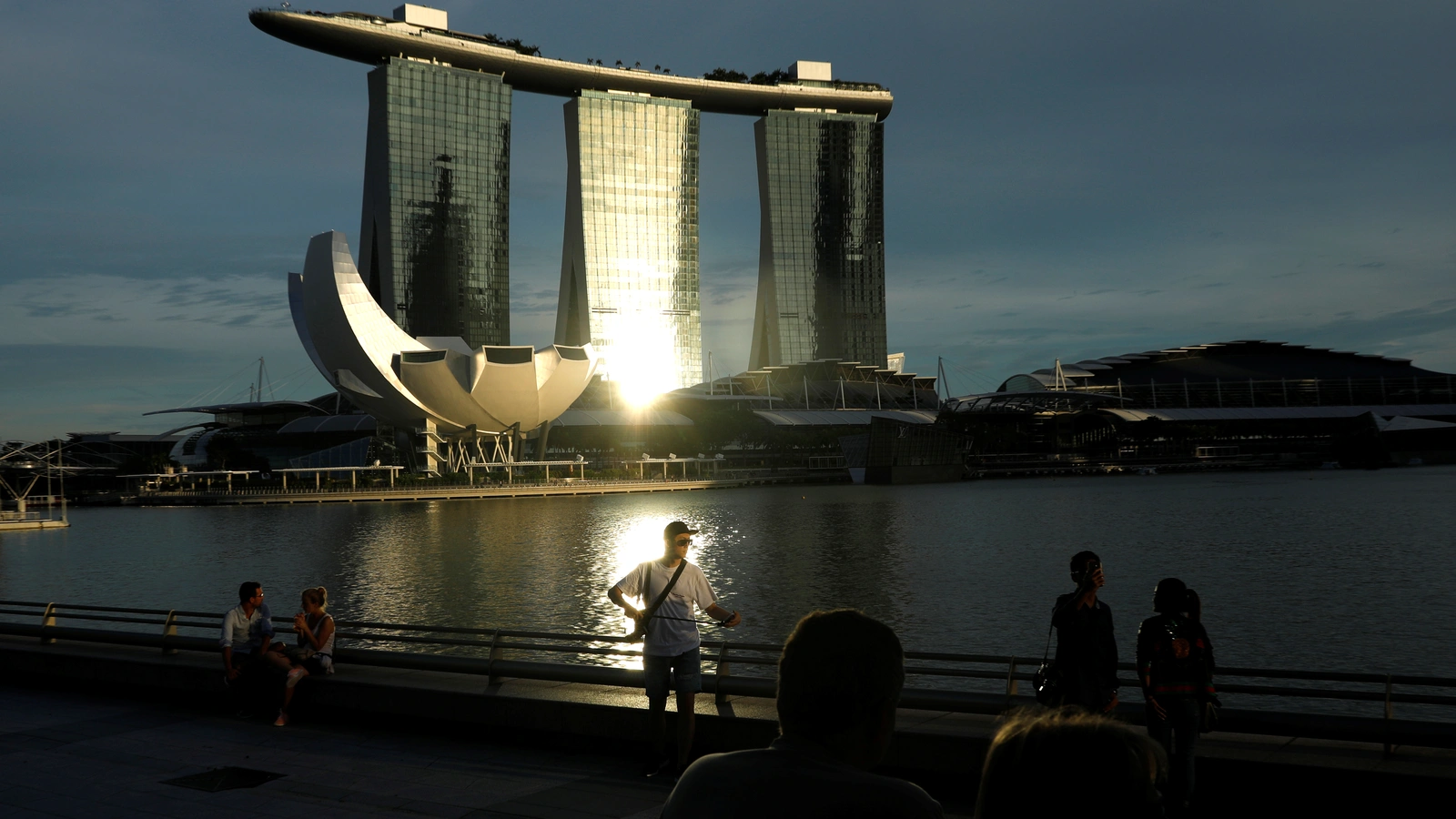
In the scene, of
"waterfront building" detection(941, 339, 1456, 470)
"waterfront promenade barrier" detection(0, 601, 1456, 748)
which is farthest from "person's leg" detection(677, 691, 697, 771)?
"waterfront building" detection(941, 339, 1456, 470)

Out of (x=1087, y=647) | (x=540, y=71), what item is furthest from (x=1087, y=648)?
(x=540, y=71)

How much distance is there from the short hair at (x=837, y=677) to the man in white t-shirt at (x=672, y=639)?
5.91 meters

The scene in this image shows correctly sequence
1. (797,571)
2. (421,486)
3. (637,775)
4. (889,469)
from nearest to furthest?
1. (637,775)
2. (797,571)
3. (421,486)
4. (889,469)

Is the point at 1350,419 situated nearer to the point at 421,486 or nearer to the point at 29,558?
the point at 421,486

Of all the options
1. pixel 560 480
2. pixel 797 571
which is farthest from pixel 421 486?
pixel 797 571

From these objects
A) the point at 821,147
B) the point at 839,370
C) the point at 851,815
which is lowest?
the point at 851,815

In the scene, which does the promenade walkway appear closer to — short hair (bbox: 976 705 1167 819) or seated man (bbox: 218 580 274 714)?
seated man (bbox: 218 580 274 714)

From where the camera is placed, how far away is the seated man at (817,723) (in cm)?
240

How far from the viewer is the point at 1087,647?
7.00 metres

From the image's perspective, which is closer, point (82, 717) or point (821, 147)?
point (82, 717)

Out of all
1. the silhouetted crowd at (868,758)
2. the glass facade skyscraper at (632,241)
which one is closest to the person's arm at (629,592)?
the silhouetted crowd at (868,758)

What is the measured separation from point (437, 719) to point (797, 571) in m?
23.0

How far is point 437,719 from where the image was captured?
32.8 ft

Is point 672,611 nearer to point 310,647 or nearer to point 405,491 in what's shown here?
point 310,647
